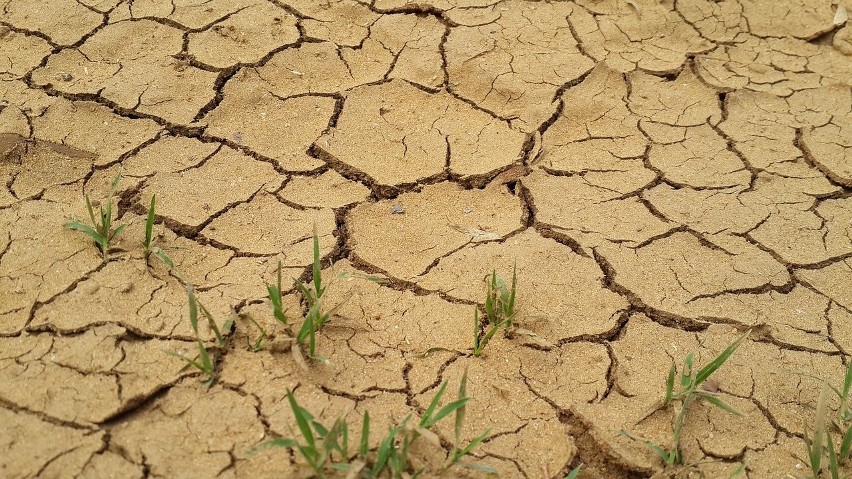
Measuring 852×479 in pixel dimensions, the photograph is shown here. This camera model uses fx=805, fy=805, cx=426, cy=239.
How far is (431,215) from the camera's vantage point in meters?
2.80

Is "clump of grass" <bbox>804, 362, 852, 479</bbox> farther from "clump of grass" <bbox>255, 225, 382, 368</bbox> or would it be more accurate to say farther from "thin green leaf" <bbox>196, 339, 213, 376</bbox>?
"thin green leaf" <bbox>196, 339, 213, 376</bbox>

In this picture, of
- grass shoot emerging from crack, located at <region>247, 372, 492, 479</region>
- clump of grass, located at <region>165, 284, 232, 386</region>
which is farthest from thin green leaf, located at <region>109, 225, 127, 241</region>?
grass shoot emerging from crack, located at <region>247, 372, 492, 479</region>

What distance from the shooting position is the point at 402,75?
3.32 m

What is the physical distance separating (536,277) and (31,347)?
1.49 meters

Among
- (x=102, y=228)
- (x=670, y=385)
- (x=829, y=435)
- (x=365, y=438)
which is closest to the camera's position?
(x=365, y=438)

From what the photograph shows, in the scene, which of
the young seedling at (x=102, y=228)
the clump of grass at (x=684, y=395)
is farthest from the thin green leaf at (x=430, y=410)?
the young seedling at (x=102, y=228)

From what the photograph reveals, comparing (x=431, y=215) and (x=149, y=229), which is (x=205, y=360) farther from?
(x=431, y=215)

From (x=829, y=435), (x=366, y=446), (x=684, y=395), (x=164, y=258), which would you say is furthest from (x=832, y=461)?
(x=164, y=258)

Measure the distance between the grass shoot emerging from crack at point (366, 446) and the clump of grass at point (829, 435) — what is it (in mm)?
835

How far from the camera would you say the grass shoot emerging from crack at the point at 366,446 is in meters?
1.92

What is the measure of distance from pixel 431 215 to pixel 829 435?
1.39 m

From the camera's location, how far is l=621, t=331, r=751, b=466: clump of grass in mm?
2129

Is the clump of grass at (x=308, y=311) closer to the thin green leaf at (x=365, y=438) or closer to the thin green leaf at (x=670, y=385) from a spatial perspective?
the thin green leaf at (x=365, y=438)

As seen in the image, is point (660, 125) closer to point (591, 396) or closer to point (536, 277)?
point (536, 277)
